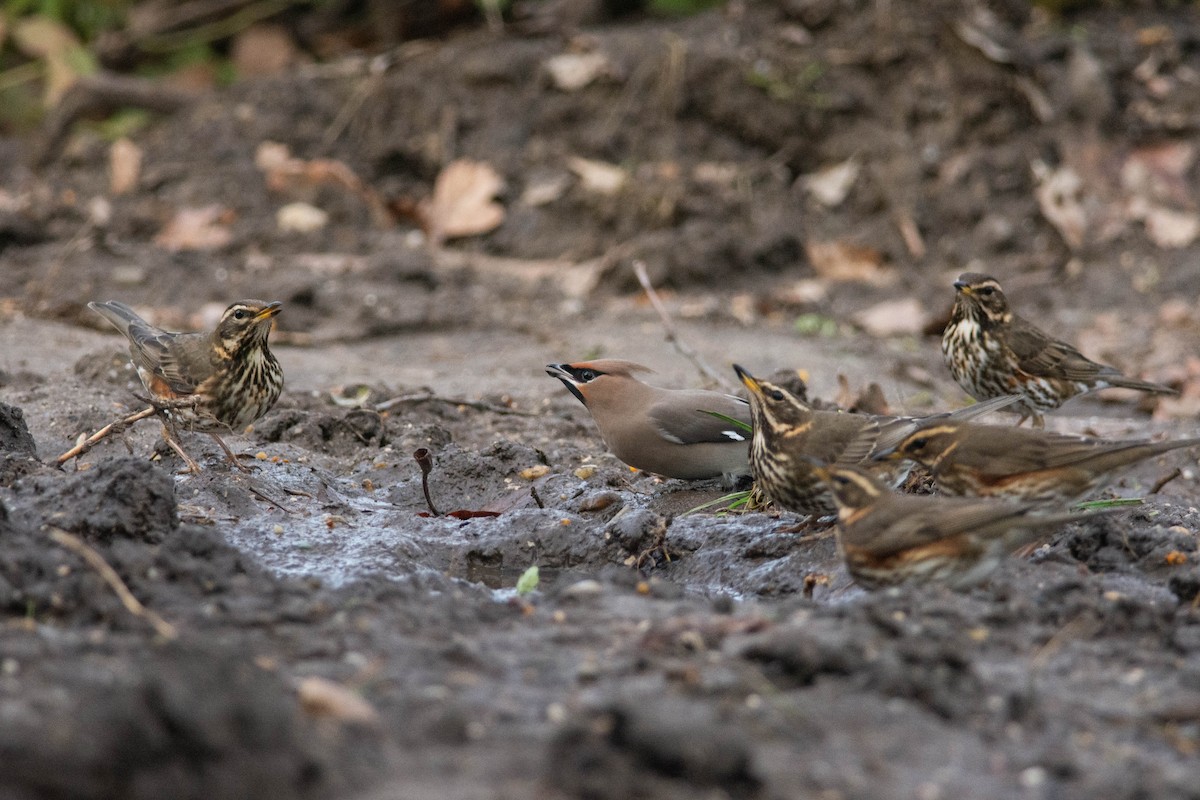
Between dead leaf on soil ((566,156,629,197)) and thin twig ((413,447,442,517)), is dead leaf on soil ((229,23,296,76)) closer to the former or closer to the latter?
dead leaf on soil ((566,156,629,197))

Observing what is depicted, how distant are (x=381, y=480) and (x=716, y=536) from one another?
190 centimetres

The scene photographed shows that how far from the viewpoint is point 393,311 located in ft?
37.1

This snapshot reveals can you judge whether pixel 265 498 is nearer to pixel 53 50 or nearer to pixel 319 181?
pixel 319 181

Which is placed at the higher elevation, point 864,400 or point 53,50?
point 53,50

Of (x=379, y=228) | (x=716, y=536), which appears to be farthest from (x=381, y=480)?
(x=379, y=228)

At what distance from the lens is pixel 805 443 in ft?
20.4

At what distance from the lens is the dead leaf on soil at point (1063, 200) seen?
12430mm

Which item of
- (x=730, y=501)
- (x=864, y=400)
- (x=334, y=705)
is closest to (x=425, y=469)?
(x=730, y=501)

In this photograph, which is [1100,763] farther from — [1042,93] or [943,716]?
[1042,93]

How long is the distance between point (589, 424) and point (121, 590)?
4.58 meters

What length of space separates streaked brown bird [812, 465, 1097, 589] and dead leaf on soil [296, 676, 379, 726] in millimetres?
2078

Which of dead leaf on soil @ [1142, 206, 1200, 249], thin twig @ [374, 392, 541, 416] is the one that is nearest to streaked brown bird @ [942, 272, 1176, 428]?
thin twig @ [374, 392, 541, 416]

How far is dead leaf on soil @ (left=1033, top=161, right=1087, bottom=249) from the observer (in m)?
12.4

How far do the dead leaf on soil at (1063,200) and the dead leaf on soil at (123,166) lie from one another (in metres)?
8.24
